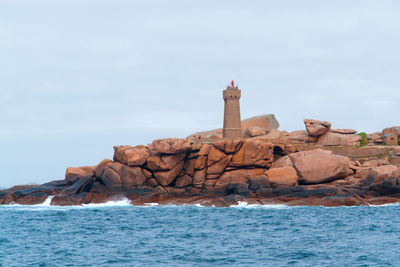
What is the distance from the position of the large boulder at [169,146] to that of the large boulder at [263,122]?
92.6 feet

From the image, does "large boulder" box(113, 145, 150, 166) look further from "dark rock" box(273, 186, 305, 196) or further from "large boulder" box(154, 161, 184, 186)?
"dark rock" box(273, 186, 305, 196)

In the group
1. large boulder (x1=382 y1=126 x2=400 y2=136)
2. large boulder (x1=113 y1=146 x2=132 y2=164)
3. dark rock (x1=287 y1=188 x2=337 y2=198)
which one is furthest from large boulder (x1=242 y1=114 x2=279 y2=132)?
dark rock (x1=287 y1=188 x2=337 y2=198)

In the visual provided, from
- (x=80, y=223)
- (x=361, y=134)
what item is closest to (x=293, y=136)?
(x=361, y=134)

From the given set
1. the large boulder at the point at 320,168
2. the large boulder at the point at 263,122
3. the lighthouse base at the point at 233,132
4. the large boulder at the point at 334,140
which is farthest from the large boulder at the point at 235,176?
the large boulder at the point at 263,122

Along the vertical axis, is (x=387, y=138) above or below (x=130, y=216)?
above

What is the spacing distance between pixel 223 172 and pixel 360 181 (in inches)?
544

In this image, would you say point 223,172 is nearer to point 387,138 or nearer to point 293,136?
point 293,136

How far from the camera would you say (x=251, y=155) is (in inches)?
1951

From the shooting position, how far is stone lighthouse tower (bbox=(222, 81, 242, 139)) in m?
67.4

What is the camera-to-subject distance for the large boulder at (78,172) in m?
53.1

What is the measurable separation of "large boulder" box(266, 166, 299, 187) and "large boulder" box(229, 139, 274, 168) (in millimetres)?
3524

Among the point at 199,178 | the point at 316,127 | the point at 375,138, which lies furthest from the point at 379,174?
the point at 375,138

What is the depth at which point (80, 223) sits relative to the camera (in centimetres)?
3350

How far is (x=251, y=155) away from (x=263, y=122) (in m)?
27.4
